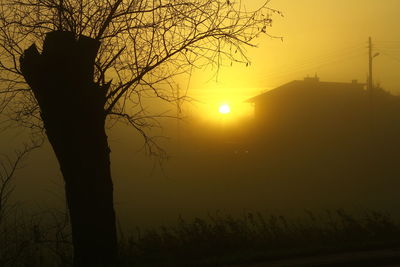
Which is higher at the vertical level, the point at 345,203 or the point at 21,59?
the point at 21,59

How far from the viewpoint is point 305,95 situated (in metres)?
57.4

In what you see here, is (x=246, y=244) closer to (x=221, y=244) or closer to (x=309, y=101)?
(x=221, y=244)

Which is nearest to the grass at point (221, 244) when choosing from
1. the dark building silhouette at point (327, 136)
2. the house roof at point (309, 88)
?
the dark building silhouette at point (327, 136)

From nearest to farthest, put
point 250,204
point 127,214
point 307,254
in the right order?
point 307,254, point 127,214, point 250,204

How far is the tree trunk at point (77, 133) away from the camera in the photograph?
6773mm

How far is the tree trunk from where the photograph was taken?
22.2 feet

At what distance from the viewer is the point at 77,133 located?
6832mm

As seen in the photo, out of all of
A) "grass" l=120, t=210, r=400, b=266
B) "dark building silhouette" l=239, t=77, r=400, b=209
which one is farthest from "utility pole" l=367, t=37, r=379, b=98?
"grass" l=120, t=210, r=400, b=266

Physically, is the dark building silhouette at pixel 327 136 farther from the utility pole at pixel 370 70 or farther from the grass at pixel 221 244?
the grass at pixel 221 244

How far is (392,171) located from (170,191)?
59.6ft

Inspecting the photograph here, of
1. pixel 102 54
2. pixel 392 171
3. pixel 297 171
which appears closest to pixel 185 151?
pixel 297 171

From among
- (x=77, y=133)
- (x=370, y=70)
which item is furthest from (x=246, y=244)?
(x=370, y=70)

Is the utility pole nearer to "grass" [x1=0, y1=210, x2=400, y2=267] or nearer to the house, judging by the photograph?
the house

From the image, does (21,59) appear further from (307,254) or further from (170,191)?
(170,191)
